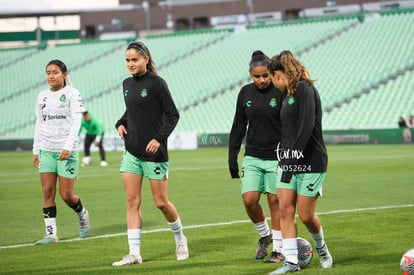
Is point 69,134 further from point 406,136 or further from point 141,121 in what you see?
point 406,136

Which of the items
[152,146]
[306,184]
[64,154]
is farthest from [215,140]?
[306,184]

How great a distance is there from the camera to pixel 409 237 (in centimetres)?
1159

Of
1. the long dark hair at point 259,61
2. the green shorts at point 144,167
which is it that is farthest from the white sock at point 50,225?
the long dark hair at point 259,61

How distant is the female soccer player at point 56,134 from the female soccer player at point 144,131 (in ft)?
6.94

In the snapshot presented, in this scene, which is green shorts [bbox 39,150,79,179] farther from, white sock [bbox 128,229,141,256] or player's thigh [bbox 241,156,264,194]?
player's thigh [bbox 241,156,264,194]

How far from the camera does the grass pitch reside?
10.0 m

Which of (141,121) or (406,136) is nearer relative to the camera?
(141,121)

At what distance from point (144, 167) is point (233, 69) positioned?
51.1 metres

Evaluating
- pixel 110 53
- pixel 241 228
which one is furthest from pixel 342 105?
pixel 241 228

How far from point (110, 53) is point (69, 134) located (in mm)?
59948

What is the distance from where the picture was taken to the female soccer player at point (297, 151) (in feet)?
29.2

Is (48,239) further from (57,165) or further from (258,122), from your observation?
(258,122)

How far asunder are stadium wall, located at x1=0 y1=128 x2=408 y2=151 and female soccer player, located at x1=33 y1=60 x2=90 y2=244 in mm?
33091

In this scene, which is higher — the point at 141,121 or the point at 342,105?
the point at 141,121
